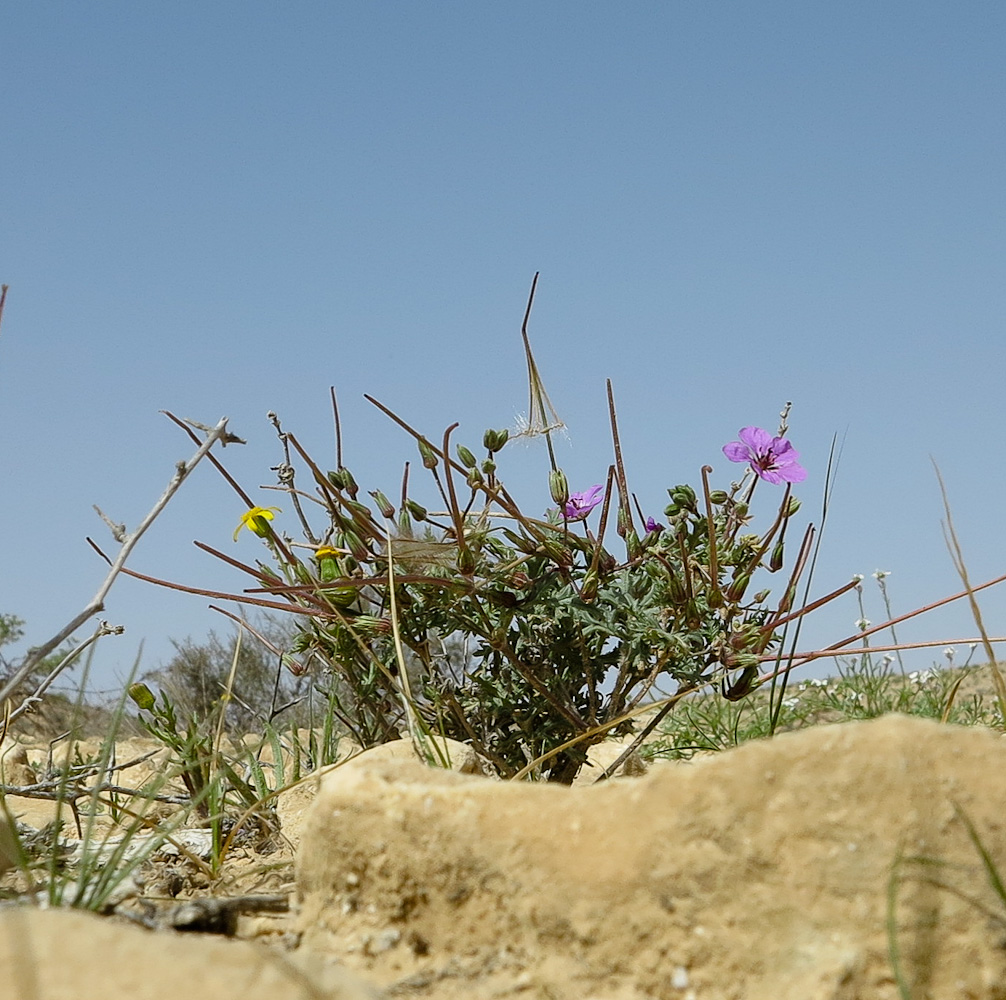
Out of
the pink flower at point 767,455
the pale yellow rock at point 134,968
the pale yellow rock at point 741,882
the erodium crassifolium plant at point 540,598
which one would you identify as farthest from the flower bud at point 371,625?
the pale yellow rock at point 134,968

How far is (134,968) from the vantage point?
117 centimetres

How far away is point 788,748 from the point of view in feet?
4.65

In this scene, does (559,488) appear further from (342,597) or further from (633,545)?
(342,597)

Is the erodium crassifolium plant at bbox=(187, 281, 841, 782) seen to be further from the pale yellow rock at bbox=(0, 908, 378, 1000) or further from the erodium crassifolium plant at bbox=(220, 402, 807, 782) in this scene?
the pale yellow rock at bbox=(0, 908, 378, 1000)

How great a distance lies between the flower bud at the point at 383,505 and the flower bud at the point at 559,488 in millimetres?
431

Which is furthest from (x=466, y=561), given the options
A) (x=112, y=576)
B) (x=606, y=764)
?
(x=606, y=764)

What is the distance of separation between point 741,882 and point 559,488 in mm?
1577

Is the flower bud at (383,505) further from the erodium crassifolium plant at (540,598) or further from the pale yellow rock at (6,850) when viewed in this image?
the pale yellow rock at (6,850)

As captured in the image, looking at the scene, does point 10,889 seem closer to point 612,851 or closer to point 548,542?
point 612,851

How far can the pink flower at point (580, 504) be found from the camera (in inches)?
116

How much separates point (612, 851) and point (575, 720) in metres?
→ 1.49

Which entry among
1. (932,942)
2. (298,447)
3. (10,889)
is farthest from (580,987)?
(298,447)

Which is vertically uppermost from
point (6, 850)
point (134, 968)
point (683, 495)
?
point (683, 495)

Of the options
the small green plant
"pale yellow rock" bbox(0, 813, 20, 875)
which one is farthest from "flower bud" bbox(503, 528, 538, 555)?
"pale yellow rock" bbox(0, 813, 20, 875)
